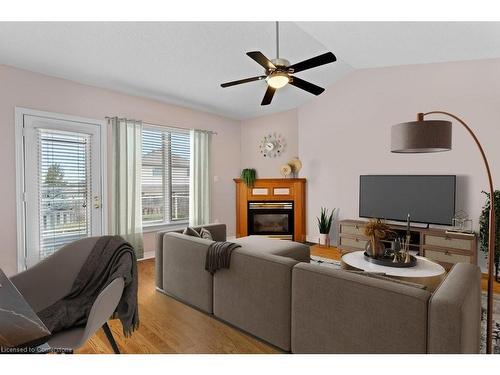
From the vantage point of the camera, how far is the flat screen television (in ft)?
13.1

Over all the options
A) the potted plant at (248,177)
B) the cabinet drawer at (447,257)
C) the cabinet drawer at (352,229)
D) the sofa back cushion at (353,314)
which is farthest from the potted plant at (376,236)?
the potted plant at (248,177)

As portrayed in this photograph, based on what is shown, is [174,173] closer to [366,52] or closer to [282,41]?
[282,41]

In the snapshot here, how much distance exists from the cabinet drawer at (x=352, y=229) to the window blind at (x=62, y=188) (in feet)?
12.6

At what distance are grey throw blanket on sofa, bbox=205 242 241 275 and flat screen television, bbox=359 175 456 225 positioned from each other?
10.1 ft

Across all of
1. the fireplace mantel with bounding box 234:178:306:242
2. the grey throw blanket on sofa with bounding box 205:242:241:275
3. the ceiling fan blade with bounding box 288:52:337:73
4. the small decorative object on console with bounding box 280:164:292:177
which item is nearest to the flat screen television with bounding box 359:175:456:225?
the fireplace mantel with bounding box 234:178:306:242

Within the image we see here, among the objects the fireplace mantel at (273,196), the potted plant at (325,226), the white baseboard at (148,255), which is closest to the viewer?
the white baseboard at (148,255)

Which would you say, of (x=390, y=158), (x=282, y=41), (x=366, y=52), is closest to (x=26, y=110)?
(x=282, y=41)

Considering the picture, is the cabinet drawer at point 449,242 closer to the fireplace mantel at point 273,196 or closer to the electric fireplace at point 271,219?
the fireplace mantel at point 273,196

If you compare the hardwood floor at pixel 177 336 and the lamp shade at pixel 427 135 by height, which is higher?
the lamp shade at pixel 427 135

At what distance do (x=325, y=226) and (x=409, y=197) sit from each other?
146 centimetres

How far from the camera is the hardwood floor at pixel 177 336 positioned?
2.08m

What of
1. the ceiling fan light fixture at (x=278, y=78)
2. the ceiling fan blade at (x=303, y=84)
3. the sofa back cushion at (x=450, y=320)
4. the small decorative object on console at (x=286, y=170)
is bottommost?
the sofa back cushion at (x=450, y=320)

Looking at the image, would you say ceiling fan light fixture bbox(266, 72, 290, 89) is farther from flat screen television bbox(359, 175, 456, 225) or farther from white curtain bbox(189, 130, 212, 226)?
white curtain bbox(189, 130, 212, 226)
